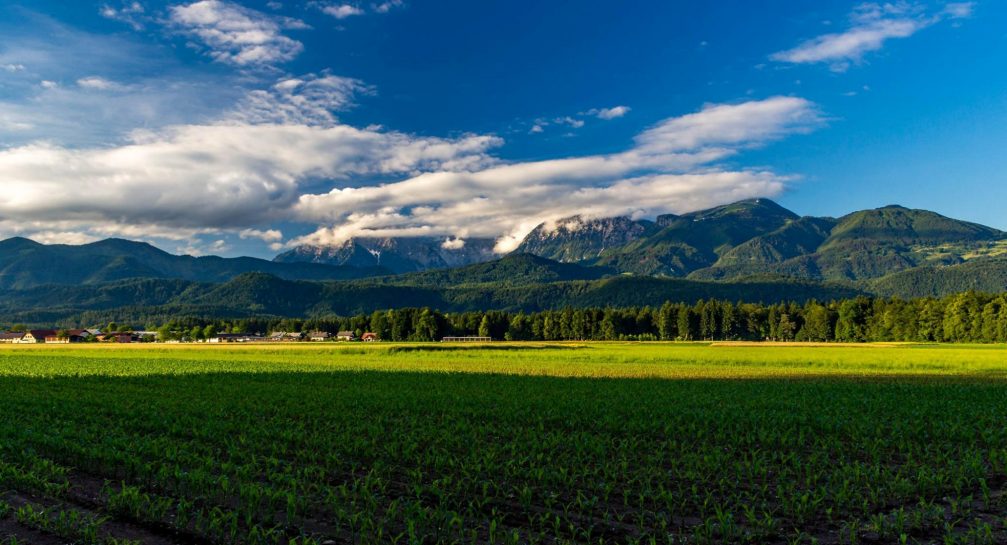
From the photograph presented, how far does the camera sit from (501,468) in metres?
18.6

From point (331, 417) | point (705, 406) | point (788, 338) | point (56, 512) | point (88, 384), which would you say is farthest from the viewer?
point (788, 338)

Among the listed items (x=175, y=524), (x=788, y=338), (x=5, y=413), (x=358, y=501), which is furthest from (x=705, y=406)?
(x=788, y=338)

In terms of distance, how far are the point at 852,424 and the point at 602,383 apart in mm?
23753

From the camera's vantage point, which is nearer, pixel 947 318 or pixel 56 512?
pixel 56 512

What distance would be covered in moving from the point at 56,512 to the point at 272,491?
4.98 m

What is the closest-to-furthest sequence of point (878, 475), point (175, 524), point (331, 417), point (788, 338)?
point (175, 524)
point (878, 475)
point (331, 417)
point (788, 338)

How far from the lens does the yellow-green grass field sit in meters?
13.8

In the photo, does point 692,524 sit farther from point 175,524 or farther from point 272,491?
point 175,524

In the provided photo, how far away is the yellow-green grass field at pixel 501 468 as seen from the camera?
13766mm

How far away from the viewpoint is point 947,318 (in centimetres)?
15550

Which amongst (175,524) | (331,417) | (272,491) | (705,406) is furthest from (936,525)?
(331,417)

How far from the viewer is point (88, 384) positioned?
49062mm

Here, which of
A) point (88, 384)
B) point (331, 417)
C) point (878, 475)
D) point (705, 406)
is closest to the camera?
point (878, 475)

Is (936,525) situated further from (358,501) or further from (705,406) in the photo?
(705,406)
